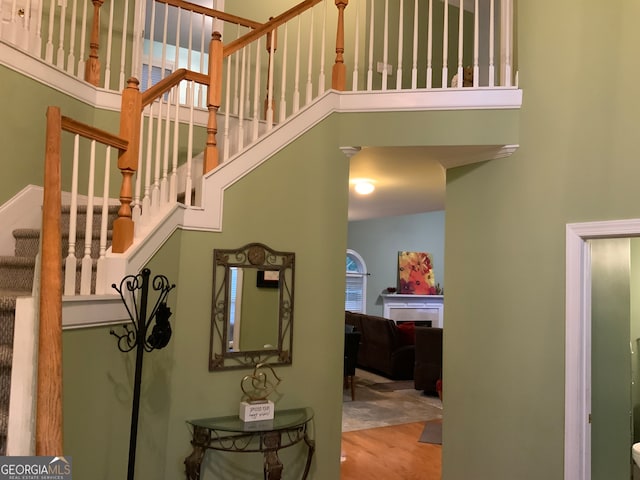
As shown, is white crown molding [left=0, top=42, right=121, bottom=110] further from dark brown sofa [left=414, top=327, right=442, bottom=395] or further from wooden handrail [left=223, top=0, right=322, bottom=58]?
dark brown sofa [left=414, top=327, right=442, bottom=395]

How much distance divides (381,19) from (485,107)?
250 centimetres

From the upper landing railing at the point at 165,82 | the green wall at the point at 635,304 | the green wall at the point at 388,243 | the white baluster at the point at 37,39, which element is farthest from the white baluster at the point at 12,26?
the green wall at the point at 388,243

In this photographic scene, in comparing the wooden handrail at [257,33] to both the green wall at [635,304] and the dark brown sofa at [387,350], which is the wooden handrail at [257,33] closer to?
the green wall at [635,304]

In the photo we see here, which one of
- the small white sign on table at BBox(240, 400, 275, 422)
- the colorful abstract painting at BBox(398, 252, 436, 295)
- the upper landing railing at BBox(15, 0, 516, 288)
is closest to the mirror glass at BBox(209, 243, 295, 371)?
the small white sign on table at BBox(240, 400, 275, 422)

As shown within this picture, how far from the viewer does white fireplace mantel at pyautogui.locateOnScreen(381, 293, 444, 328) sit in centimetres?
1049

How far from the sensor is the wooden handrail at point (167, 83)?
8.29ft

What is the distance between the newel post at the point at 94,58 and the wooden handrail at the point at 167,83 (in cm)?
112

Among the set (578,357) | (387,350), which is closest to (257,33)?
(578,357)

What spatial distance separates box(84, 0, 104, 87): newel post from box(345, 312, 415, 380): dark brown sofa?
208 inches

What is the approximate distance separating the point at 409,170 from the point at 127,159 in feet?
7.93

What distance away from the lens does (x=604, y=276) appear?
3.35m

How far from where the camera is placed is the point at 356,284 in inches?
406

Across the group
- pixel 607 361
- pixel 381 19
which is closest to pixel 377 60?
pixel 381 19

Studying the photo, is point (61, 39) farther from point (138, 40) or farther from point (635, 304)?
point (635, 304)
